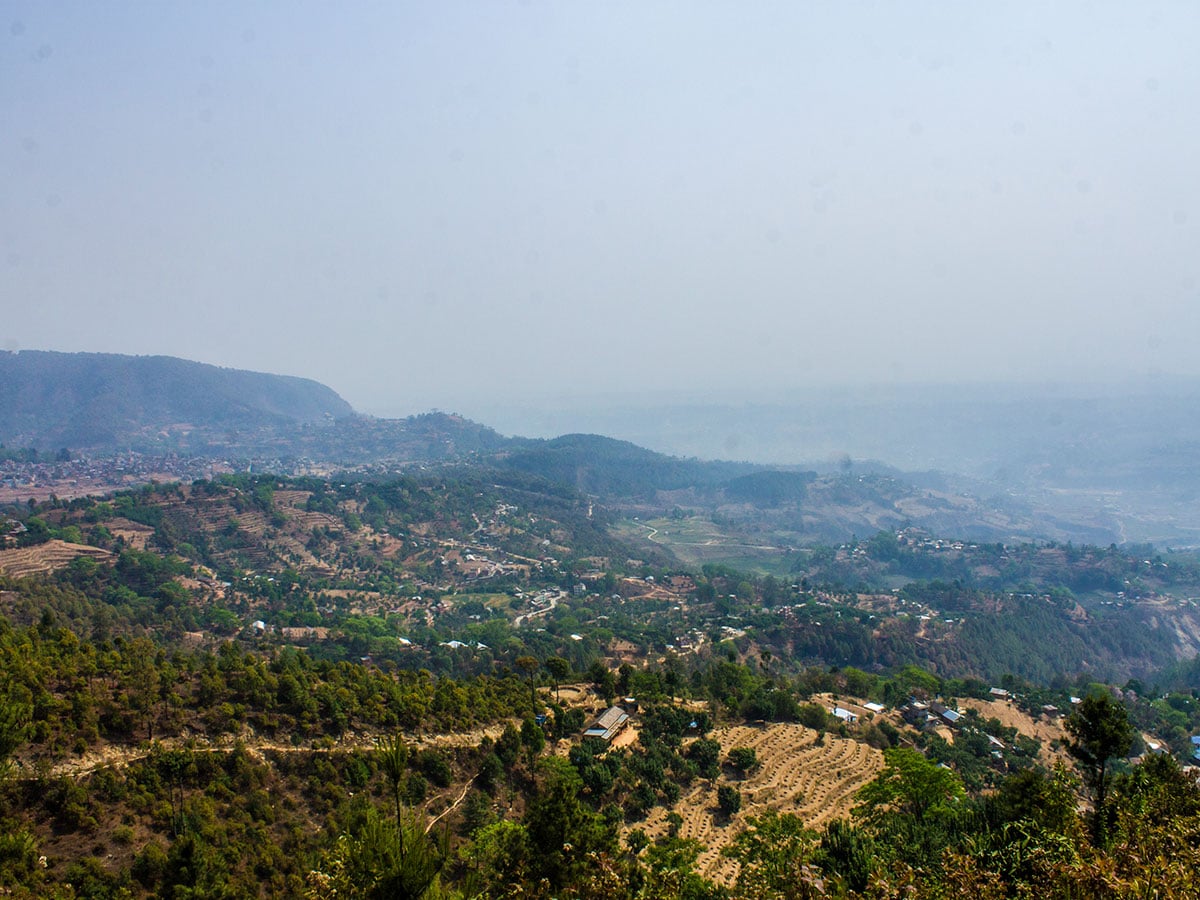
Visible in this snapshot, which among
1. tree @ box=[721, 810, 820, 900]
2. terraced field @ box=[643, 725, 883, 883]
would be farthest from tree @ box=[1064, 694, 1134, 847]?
terraced field @ box=[643, 725, 883, 883]

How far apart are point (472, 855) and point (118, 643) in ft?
62.2

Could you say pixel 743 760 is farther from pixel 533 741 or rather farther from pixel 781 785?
pixel 533 741

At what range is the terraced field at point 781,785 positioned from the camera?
2028 centimetres

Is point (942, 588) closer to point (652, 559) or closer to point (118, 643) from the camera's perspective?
point (652, 559)

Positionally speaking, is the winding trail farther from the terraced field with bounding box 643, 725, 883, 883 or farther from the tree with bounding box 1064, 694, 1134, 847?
the tree with bounding box 1064, 694, 1134, 847

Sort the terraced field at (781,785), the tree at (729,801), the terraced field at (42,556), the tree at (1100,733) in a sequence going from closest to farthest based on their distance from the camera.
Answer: the tree at (1100,733), the terraced field at (781,785), the tree at (729,801), the terraced field at (42,556)

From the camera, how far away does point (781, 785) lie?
23.7 metres

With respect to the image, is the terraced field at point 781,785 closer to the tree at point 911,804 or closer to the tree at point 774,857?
the tree at point 774,857

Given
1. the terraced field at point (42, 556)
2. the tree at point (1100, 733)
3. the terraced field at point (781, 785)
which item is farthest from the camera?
the terraced field at point (42, 556)

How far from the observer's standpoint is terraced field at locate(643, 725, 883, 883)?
66.5 feet

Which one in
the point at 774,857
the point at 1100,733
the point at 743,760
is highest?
the point at 1100,733

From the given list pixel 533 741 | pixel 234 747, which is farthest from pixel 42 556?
pixel 533 741

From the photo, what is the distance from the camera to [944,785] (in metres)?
18.5

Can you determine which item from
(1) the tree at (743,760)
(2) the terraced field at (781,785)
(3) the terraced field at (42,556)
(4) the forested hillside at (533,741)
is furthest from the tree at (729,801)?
(3) the terraced field at (42,556)
